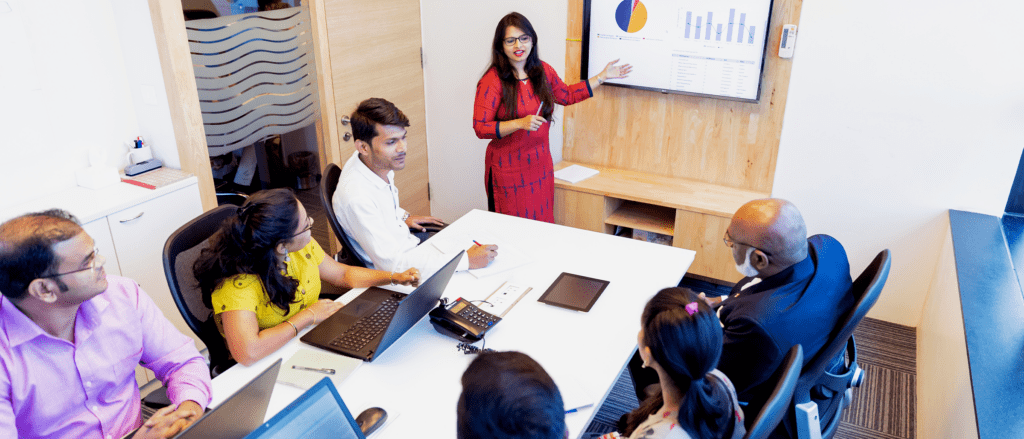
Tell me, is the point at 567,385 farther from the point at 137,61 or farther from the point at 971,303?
the point at 137,61

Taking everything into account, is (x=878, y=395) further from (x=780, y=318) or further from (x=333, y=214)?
(x=333, y=214)

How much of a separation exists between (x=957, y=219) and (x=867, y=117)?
0.63 meters

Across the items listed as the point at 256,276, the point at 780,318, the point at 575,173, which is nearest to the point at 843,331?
the point at 780,318

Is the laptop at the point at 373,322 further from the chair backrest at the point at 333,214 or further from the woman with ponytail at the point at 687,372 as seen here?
the woman with ponytail at the point at 687,372

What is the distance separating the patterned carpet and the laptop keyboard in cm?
104

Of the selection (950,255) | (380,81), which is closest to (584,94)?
(380,81)

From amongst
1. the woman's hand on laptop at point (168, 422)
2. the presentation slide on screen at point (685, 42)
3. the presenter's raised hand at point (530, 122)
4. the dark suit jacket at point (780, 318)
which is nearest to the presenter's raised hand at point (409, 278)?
the woman's hand on laptop at point (168, 422)

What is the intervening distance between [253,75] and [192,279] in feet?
5.41

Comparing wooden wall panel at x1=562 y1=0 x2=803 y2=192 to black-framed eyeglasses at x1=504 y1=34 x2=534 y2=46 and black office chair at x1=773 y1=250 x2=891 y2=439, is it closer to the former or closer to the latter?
black-framed eyeglasses at x1=504 y1=34 x2=534 y2=46

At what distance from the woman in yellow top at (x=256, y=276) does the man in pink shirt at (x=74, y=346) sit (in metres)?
0.15

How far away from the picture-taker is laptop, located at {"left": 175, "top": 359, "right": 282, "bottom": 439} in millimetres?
1206

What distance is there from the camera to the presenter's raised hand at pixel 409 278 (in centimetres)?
227

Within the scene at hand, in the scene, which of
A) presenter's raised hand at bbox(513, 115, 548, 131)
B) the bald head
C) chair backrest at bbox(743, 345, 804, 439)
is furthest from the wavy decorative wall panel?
chair backrest at bbox(743, 345, 804, 439)

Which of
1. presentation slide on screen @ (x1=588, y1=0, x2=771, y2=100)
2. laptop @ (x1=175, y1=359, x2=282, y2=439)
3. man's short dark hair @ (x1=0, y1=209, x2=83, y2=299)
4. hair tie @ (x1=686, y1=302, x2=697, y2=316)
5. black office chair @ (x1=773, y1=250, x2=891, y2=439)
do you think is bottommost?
black office chair @ (x1=773, y1=250, x2=891, y2=439)
